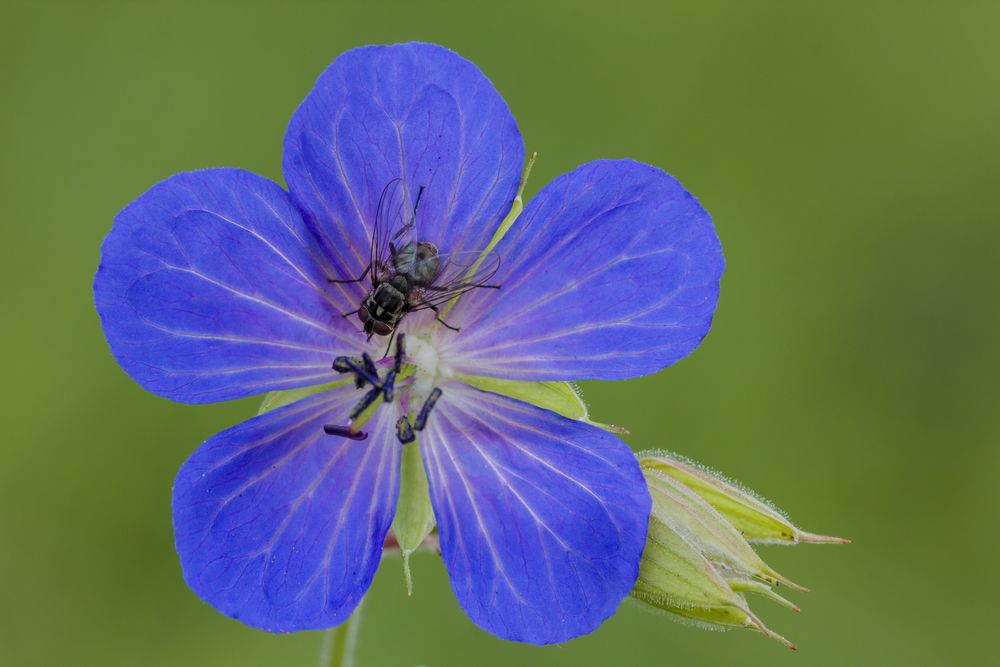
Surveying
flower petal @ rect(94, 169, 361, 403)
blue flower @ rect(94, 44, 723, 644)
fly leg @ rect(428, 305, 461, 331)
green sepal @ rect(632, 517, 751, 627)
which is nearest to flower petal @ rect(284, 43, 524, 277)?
blue flower @ rect(94, 44, 723, 644)

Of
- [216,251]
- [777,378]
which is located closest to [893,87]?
[777,378]

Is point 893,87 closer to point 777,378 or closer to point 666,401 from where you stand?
point 777,378

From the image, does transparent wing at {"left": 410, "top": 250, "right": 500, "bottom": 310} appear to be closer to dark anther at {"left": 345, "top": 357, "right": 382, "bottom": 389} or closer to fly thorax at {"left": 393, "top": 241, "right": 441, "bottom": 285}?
Result: fly thorax at {"left": 393, "top": 241, "right": 441, "bottom": 285}

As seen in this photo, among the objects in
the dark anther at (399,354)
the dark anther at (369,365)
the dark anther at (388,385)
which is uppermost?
the dark anther at (399,354)

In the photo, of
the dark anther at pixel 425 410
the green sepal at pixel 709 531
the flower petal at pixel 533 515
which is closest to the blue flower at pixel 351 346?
the flower petal at pixel 533 515

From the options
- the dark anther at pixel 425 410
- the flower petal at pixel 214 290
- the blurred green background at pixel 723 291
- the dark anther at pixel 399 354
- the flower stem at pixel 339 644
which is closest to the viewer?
the flower petal at pixel 214 290

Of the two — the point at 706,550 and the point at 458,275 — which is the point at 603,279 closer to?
the point at 458,275

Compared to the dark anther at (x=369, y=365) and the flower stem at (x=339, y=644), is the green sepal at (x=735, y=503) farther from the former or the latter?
the flower stem at (x=339, y=644)

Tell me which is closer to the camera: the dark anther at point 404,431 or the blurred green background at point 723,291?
the dark anther at point 404,431

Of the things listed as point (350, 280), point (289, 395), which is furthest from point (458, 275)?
point (289, 395)
